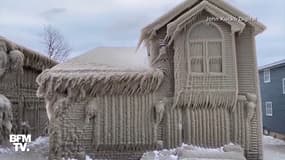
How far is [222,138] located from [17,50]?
8.56 meters

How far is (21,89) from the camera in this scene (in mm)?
14883

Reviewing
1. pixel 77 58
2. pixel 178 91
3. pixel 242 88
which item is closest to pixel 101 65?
pixel 77 58

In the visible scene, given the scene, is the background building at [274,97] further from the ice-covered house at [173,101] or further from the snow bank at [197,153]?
the snow bank at [197,153]

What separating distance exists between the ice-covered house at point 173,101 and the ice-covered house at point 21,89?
10.9 feet

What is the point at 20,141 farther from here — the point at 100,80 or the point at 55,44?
the point at 55,44

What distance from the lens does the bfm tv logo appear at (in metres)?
12.9

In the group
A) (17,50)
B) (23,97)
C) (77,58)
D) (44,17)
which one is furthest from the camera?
(44,17)

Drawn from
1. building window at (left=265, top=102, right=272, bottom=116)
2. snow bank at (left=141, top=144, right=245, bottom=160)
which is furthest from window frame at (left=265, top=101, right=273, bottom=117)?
snow bank at (left=141, top=144, right=245, bottom=160)

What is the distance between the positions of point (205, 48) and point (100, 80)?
339 centimetres

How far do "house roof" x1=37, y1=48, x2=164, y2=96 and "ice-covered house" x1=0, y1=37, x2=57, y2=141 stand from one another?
3236 millimetres

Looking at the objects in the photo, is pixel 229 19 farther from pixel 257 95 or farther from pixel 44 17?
pixel 44 17

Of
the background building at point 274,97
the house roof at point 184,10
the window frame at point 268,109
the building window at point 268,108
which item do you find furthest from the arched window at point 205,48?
the building window at point 268,108

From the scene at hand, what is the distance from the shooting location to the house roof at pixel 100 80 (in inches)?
396

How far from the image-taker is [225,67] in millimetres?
10211
